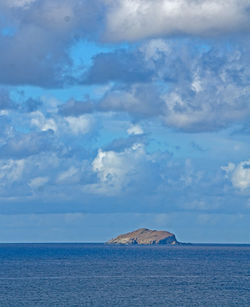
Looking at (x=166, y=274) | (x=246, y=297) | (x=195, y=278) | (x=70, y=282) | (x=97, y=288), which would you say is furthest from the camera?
(x=166, y=274)

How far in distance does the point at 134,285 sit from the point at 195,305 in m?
35.5

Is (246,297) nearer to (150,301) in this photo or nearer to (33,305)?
(150,301)

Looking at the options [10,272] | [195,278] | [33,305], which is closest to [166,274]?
[195,278]

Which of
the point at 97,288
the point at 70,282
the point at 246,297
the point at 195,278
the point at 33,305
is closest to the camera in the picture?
the point at 33,305

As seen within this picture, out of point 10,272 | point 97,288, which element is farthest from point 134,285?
point 10,272

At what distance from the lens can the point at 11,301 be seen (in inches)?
4621

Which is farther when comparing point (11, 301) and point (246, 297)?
point (246, 297)

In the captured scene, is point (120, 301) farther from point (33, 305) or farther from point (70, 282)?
point (70, 282)

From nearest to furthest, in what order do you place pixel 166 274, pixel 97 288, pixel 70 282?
pixel 97 288
pixel 70 282
pixel 166 274

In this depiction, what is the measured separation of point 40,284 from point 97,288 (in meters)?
15.9

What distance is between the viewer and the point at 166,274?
18300 centimetres

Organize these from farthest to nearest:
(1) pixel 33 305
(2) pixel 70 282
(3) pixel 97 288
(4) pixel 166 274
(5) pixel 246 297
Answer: (4) pixel 166 274
(2) pixel 70 282
(3) pixel 97 288
(5) pixel 246 297
(1) pixel 33 305

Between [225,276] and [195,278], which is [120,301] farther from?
[225,276]

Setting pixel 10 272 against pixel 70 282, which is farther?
pixel 10 272
